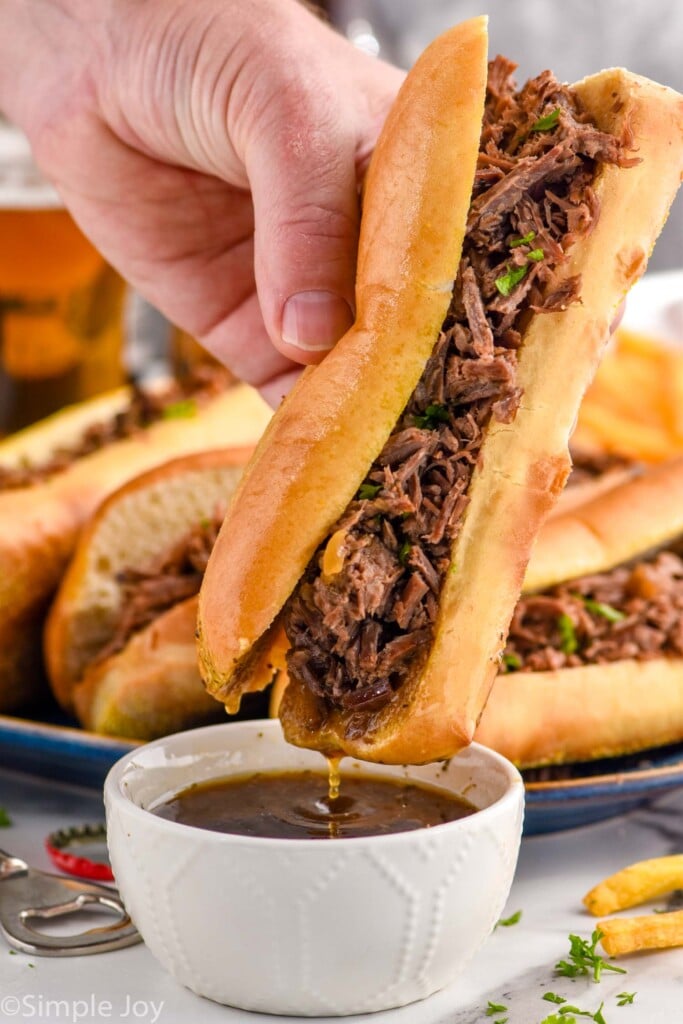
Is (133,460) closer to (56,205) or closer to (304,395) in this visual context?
(56,205)

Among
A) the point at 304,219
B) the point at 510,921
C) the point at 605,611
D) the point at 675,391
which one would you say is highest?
the point at 304,219

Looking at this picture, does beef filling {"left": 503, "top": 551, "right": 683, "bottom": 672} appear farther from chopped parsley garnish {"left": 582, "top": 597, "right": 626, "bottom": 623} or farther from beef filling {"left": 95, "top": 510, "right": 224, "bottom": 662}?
beef filling {"left": 95, "top": 510, "right": 224, "bottom": 662}

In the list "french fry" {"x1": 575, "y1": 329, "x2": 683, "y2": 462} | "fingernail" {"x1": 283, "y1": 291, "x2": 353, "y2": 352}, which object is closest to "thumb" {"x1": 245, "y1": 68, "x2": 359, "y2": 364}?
"fingernail" {"x1": 283, "y1": 291, "x2": 353, "y2": 352}

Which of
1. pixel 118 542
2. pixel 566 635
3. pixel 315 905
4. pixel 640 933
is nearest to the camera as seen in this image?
pixel 315 905

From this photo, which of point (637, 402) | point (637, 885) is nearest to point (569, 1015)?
point (637, 885)

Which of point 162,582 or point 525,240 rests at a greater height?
point 525,240

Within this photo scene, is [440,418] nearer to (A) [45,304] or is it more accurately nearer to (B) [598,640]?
(B) [598,640]
